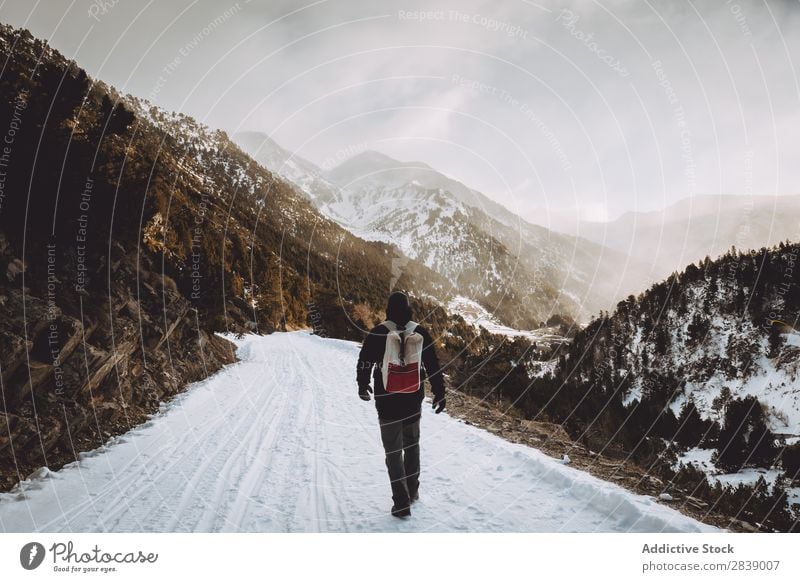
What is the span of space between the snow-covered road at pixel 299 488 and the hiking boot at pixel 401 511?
0.05 m

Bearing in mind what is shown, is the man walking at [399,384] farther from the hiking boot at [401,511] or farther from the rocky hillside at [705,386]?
the rocky hillside at [705,386]

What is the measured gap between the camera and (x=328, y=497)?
3.47 m

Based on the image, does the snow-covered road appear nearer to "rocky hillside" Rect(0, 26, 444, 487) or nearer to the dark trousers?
the dark trousers

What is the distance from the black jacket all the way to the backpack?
0.07m

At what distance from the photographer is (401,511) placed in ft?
10.4

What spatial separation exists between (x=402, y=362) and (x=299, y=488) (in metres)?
1.76

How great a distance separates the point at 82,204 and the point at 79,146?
882 millimetres

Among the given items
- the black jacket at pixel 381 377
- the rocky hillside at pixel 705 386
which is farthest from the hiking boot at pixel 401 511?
the rocky hillside at pixel 705 386

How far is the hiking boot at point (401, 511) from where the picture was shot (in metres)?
3.16

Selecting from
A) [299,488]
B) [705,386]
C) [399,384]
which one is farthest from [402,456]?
[705,386]

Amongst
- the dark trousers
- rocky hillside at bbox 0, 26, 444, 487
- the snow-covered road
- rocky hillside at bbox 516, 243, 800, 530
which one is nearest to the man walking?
the dark trousers

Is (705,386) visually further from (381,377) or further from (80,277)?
(80,277)

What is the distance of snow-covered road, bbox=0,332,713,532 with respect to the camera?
10.3 ft
